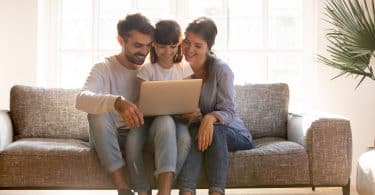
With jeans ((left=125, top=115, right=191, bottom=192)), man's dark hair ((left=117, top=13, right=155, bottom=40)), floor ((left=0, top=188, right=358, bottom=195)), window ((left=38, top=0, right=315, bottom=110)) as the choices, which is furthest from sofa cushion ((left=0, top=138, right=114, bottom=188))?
window ((left=38, top=0, right=315, bottom=110))

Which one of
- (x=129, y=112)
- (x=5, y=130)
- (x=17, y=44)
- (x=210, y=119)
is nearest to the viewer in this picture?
(x=129, y=112)

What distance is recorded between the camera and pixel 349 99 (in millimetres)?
3711

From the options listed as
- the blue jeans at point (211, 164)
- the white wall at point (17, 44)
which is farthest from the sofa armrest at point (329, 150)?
the white wall at point (17, 44)

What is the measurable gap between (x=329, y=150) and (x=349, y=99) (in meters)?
1.27

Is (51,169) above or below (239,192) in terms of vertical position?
above

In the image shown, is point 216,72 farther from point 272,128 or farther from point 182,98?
point 272,128

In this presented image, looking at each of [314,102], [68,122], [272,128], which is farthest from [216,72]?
[314,102]

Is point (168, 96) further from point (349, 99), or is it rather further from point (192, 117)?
point (349, 99)

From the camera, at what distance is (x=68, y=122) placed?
10.2 feet

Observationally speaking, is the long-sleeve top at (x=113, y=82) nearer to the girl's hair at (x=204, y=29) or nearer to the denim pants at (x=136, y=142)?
the denim pants at (x=136, y=142)

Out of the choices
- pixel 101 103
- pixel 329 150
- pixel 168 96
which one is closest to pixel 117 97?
pixel 101 103

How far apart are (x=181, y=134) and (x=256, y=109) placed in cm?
95

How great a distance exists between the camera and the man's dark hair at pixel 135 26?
2.46 metres

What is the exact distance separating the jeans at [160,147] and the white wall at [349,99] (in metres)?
1.64
